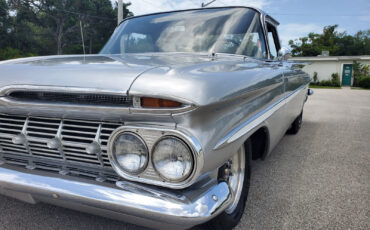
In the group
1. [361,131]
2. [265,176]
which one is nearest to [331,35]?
[361,131]

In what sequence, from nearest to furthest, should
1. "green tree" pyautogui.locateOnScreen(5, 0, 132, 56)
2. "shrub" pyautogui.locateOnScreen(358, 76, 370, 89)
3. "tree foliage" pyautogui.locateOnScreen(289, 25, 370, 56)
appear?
"shrub" pyautogui.locateOnScreen(358, 76, 370, 89), "green tree" pyautogui.locateOnScreen(5, 0, 132, 56), "tree foliage" pyautogui.locateOnScreen(289, 25, 370, 56)

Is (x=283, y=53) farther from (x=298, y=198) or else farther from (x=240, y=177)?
(x=240, y=177)

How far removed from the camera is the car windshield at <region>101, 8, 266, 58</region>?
8.02 ft

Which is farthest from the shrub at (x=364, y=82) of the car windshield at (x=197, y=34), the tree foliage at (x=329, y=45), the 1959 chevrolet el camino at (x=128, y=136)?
the 1959 chevrolet el camino at (x=128, y=136)

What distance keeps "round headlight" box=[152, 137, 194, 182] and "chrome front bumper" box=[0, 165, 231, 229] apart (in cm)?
9

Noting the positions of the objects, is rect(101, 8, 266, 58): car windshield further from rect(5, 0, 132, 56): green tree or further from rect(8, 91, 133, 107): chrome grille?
rect(5, 0, 132, 56): green tree

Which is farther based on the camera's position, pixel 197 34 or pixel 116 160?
pixel 197 34

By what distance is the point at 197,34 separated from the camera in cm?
254

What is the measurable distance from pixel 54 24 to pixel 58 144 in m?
31.9

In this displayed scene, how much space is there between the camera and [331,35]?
1893 inches

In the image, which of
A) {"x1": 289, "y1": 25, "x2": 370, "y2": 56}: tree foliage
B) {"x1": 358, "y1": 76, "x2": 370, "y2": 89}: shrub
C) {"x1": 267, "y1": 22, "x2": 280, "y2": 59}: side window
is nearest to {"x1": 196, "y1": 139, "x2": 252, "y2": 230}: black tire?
{"x1": 267, "y1": 22, "x2": 280, "y2": 59}: side window

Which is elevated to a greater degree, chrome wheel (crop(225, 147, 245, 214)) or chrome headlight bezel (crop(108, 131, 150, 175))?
chrome headlight bezel (crop(108, 131, 150, 175))

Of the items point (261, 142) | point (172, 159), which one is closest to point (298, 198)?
point (261, 142)

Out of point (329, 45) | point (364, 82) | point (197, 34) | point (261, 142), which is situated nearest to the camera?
point (261, 142)
